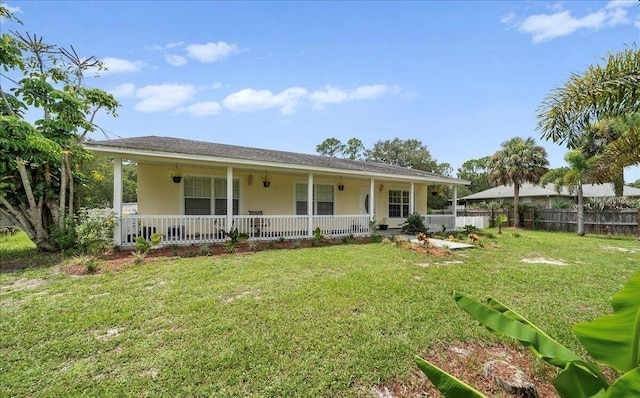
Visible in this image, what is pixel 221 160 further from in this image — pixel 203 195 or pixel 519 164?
pixel 519 164

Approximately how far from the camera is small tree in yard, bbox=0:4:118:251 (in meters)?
7.65

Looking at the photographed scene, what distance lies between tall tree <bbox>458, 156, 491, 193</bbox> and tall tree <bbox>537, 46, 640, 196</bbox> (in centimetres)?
4605

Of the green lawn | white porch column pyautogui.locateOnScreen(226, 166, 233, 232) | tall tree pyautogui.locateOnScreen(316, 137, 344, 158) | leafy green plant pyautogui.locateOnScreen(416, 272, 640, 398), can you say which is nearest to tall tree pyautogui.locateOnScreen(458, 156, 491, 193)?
tall tree pyautogui.locateOnScreen(316, 137, 344, 158)

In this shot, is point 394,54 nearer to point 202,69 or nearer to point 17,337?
point 202,69

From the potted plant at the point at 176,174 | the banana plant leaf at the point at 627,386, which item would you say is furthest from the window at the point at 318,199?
the banana plant leaf at the point at 627,386

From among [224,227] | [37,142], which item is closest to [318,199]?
[224,227]

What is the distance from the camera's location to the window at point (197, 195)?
36.8 ft

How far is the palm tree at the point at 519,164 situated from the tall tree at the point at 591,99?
17278 millimetres

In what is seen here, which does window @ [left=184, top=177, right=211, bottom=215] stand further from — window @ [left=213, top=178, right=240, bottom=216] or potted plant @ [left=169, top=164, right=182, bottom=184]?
potted plant @ [left=169, top=164, right=182, bottom=184]

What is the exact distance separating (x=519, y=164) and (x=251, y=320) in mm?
23236

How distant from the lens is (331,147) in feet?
168

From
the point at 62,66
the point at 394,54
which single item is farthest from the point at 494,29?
the point at 62,66

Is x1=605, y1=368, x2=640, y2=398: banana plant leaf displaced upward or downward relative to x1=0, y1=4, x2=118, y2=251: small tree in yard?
downward

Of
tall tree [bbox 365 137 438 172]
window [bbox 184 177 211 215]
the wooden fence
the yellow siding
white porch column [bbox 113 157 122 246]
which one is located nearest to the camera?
white porch column [bbox 113 157 122 246]
